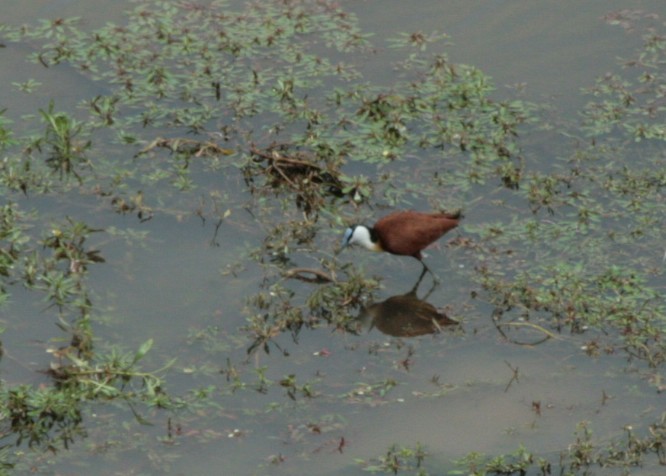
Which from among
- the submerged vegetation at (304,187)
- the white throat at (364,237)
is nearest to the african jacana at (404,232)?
the white throat at (364,237)

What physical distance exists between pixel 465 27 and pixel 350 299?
4938 millimetres

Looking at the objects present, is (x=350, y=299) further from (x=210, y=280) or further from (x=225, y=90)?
(x=225, y=90)

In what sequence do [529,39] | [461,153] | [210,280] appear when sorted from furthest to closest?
1. [529,39]
2. [461,153]
3. [210,280]

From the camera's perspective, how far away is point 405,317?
936cm

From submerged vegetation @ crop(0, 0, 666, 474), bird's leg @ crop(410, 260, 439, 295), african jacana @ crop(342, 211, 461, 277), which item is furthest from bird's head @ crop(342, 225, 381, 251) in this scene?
bird's leg @ crop(410, 260, 439, 295)

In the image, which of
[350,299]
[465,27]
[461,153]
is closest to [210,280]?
[350,299]

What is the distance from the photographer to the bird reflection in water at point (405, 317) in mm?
9195

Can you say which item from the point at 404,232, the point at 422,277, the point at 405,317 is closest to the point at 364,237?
the point at 404,232

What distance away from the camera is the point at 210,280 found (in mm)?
9648

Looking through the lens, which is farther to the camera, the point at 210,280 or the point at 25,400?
the point at 210,280

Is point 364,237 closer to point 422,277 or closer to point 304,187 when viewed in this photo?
point 422,277

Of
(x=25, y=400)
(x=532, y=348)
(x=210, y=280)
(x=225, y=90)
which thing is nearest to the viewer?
(x=25, y=400)

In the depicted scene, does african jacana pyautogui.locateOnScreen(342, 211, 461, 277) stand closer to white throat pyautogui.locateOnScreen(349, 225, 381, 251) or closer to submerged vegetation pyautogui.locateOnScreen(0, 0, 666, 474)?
white throat pyautogui.locateOnScreen(349, 225, 381, 251)

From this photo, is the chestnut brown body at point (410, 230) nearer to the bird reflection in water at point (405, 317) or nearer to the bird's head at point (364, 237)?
the bird's head at point (364, 237)
